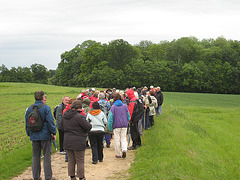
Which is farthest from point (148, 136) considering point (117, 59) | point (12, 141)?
point (117, 59)

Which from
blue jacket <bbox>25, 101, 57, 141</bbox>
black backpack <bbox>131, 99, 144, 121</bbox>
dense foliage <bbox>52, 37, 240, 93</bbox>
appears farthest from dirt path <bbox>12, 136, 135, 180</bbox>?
dense foliage <bbox>52, 37, 240, 93</bbox>

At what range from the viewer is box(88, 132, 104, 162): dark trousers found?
9094mm

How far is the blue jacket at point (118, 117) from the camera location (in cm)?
960

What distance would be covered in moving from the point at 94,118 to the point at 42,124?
2192 mm

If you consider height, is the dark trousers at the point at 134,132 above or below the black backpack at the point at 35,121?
below

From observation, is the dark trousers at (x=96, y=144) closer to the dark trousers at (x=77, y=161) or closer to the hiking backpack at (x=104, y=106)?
the dark trousers at (x=77, y=161)

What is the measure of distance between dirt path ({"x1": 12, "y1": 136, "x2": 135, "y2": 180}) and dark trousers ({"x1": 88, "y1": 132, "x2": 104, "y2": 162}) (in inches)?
8.9

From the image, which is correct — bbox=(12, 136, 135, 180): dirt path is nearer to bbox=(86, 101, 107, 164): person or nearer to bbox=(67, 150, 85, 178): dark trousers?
bbox=(86, 101, 107, 164): person

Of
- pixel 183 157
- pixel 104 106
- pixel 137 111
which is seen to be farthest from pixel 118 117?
pixel 183 157

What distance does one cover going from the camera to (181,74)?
82688 millimetres

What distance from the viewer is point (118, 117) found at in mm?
9609

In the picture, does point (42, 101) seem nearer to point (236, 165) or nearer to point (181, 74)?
point (236, 165)

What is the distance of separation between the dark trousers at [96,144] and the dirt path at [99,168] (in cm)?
23

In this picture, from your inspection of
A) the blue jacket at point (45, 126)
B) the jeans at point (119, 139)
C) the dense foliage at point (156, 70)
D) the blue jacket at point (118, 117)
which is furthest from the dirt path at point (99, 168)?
the dense foliage at point (156, 70)
